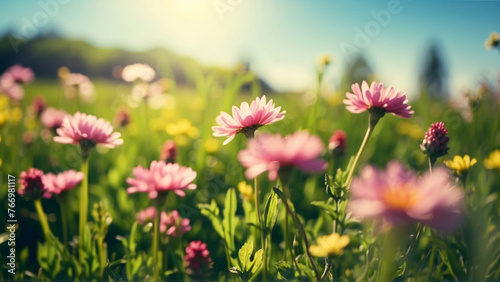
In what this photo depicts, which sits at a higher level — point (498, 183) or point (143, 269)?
point (143, 269)

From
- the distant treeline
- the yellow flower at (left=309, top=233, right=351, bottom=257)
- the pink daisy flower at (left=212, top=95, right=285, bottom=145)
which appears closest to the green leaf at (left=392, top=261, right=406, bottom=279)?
the yellow flower at (left=309, top=233, right=351, bottom=257)

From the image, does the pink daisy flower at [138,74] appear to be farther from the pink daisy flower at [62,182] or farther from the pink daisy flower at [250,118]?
the pink daisy flower at [250,118]

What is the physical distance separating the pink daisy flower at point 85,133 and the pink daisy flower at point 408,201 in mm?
547

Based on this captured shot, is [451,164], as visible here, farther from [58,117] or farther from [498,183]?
[58,117]

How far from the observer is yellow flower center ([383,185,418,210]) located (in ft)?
1.47

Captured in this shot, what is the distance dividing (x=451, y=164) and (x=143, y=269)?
0.88 meters

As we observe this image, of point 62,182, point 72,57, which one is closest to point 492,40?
point 62,182

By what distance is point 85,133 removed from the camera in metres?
0.76

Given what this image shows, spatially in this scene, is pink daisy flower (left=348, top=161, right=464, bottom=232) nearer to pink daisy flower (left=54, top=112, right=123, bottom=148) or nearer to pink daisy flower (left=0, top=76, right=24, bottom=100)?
pink daisy flower (left=54, top=112, right=123, bottom=148)

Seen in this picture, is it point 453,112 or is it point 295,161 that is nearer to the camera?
point 295,161

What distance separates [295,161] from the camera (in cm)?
51

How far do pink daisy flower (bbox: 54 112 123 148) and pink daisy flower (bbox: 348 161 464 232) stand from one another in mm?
547

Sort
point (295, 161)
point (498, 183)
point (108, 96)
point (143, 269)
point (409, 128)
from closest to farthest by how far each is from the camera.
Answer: point (295, 161) → point (143, 269) → point (498, 183) → point (409, 128) → point (108, 96)

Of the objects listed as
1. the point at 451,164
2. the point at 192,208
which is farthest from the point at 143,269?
the point at 451,164
